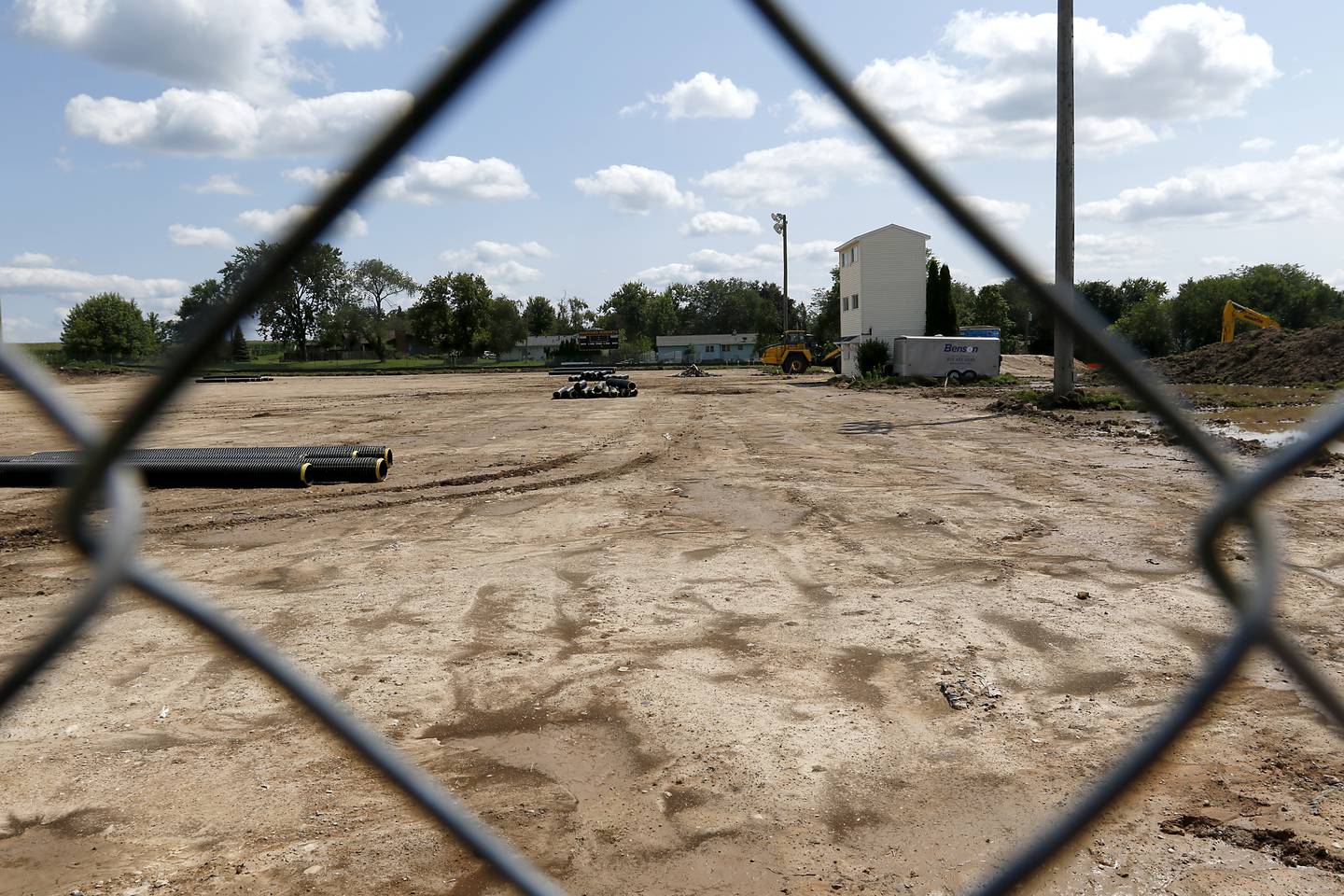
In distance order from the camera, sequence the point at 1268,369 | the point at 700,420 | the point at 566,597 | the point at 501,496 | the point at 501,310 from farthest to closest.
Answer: the point at 501,310 → the point at 1268,369 → the point at 700,420 → the point at 501,496 → the point at 566,597

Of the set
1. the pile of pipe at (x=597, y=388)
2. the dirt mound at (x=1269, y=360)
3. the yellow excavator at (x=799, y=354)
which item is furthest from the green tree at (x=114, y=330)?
the yellow excavator at (x=799, y=354)

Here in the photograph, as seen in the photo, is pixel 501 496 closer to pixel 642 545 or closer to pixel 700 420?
pixel 642 545

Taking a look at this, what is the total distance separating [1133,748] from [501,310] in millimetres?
79968

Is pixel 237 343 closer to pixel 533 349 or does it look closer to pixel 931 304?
pixel 931 304

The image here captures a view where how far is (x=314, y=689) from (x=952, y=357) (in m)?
33.6

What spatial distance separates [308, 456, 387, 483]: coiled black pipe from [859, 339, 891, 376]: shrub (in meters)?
26.9

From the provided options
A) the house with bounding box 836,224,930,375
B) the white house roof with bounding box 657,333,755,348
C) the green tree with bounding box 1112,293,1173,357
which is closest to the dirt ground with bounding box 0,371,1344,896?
the green tree with bounding box 1112,293,1173,357

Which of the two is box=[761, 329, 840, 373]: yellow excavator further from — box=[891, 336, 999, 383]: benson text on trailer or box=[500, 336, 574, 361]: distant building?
box=[500, 336, 574, 361]: distant building

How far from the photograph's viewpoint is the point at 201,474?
1082 cm

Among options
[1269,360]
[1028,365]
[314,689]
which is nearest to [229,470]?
[314,689]

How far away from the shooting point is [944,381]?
31.6m

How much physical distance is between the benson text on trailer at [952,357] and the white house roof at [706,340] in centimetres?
5577

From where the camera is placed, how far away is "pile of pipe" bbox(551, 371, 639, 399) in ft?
89.6

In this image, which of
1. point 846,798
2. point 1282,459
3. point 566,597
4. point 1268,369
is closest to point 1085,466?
point 566,597
